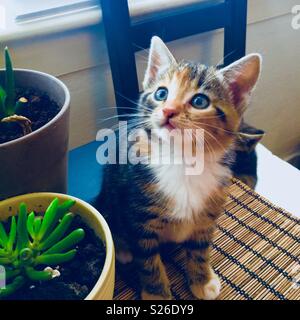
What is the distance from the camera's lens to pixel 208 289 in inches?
24.3

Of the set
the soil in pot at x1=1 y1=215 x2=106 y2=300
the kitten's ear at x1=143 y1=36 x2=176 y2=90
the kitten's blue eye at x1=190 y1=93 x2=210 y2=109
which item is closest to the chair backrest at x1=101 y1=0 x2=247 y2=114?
the kitten's ear at x1=143 y1=36 x2=176 y2=90

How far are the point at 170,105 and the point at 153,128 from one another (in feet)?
0.16

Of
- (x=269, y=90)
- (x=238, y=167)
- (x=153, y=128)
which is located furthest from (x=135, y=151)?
(x=269, y=90)

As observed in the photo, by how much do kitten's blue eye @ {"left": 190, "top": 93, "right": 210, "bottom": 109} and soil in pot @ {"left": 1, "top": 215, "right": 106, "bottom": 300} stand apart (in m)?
0.22

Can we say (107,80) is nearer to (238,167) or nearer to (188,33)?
(188,33)

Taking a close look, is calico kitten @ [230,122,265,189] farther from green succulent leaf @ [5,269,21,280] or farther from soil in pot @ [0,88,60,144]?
green succulent leaf @ [5,269,21,280]

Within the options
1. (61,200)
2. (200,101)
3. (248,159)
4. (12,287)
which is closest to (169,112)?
(200,101)

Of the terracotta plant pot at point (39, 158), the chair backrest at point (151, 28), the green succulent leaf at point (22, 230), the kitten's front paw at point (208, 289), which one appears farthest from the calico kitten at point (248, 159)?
the green succulent leaf at point (22, 230)

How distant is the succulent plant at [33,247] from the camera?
42cm

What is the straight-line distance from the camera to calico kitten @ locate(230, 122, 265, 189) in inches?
32.9

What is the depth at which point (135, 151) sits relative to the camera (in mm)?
637

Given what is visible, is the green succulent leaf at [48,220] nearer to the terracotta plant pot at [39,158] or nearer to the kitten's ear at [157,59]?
the terracotta plant pot at [39,158]

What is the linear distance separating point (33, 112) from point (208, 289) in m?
0.37

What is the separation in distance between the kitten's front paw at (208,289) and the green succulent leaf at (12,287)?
0.29m
